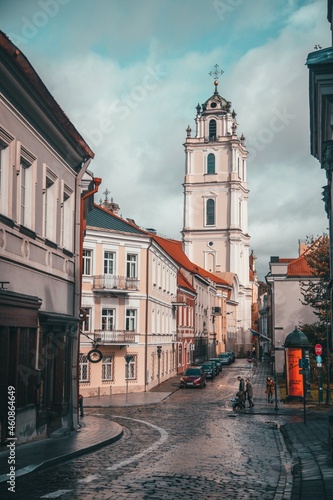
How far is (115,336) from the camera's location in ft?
128

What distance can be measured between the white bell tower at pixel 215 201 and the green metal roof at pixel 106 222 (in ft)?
212

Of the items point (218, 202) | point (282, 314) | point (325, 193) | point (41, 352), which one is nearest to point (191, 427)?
point (41, 352)

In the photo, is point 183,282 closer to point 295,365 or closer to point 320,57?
point 295,365

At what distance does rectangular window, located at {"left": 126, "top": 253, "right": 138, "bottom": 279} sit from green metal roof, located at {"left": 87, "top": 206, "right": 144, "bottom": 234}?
1.54 meters

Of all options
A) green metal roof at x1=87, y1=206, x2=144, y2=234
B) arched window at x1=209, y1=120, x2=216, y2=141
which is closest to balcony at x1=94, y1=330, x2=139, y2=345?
green metal roof at x1=87, y1=206, x2=144, y2=234

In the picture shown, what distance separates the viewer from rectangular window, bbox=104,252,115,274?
39.6 m

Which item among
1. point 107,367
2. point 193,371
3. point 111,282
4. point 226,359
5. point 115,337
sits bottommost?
point 226,359

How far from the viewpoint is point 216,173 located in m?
107

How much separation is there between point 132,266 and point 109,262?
2038mm

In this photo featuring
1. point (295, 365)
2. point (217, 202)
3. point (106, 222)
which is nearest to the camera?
point (295, 365)

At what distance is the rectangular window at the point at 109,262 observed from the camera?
130 feet

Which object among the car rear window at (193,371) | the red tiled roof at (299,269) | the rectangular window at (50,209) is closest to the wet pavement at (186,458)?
the rectangular window at (50,209)

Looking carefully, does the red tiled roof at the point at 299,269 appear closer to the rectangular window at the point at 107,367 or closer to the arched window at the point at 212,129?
the rectangular window at the point at 107,367

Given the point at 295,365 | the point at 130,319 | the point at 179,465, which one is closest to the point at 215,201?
the point at 130,319
